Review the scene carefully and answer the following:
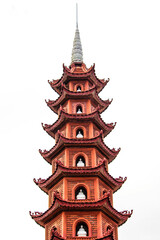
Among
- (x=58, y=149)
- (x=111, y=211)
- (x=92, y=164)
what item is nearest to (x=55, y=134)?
(x=58, y=149)

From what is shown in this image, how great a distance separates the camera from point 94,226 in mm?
25766

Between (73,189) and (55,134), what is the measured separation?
6.15 meters

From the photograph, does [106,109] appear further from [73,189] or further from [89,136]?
[73,189]

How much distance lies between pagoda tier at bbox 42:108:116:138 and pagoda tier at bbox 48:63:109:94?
4.07 meters

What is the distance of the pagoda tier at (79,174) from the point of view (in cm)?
2727

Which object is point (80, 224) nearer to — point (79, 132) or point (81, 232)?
point (81, 232)

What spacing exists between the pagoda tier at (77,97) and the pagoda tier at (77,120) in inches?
80.1

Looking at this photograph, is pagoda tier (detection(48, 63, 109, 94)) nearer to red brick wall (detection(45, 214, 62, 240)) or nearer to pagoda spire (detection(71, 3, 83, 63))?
pagoda spire (detection(71, 3, 83, 63))

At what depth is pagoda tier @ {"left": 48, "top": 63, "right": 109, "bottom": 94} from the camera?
33844 mm

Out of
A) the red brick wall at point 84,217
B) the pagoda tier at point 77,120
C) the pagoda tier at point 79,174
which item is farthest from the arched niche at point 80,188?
the pagoda tier at point 77,120

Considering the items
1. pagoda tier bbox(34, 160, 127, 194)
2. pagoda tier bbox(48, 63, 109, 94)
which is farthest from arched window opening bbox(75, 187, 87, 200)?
pagoda tier bbox(48, 63, 109, 94)

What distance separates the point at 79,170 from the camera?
27.4 meters

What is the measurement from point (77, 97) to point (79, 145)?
4694 mm

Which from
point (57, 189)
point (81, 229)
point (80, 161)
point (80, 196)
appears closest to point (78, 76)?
point (80, 161)
